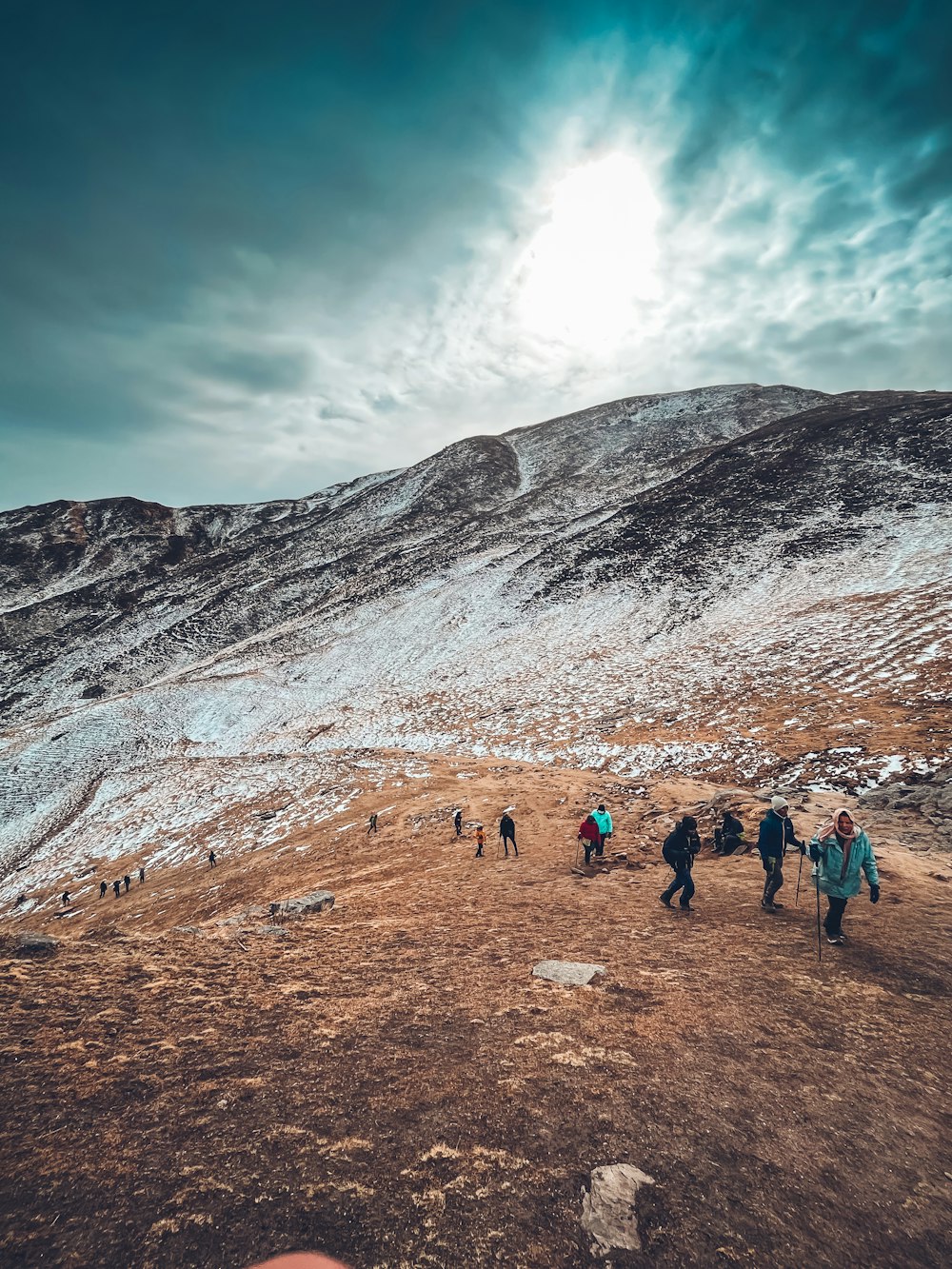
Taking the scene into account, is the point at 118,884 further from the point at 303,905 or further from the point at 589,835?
the point at 589,835

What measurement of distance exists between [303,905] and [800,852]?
1050 centimetres

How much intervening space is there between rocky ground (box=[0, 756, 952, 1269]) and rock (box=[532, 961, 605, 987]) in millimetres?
174

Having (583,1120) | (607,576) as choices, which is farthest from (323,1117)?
(607,576)

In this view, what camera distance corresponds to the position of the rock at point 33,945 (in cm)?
774

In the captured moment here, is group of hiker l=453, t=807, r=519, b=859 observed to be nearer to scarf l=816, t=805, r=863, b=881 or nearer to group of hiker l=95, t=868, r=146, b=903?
scarf l=816, t=805, r=863, b=881

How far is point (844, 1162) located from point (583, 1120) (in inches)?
83.0

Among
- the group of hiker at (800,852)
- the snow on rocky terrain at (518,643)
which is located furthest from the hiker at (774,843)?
the snow on rocky terrain at (518,643)

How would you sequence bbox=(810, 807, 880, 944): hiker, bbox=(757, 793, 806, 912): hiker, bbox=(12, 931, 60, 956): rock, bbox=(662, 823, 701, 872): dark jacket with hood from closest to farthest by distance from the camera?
bbox=(12, 931, 60, 956): rock < bbox=(810, 807, 880, 944): hiker < bbox=(757, 793, 806, 912): hiker < bbox=(662, 823, 701, 872): dark jacket with hood

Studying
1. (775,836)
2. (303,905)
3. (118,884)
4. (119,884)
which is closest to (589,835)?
(775,836)

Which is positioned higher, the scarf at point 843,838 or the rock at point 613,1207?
the scarf at point 843,838

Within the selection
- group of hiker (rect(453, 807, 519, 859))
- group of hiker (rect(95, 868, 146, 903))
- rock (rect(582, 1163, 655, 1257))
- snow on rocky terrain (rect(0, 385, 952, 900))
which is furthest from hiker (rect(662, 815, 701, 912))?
group of hiker (rect(95, 868, 146, 903))

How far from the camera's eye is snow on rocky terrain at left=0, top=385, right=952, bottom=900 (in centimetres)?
2267

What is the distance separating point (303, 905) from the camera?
11.7 meters

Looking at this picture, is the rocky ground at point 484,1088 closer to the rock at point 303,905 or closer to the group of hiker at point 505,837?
the rock at point 303,905
